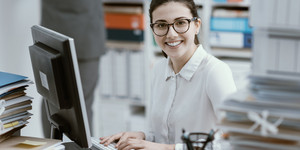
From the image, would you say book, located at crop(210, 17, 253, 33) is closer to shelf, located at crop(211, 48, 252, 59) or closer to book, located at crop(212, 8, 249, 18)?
book, located at crop(212, 8, 249, 18)

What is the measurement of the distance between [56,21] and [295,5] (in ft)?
5.78

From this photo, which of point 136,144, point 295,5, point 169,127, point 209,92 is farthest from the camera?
point 169,127

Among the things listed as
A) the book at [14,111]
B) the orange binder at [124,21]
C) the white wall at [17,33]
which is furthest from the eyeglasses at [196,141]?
the orange binder at [124,21]

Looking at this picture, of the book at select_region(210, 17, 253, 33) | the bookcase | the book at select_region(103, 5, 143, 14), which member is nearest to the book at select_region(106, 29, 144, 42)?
the bookcase

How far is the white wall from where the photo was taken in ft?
8.69

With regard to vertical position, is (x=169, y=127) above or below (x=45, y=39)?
below

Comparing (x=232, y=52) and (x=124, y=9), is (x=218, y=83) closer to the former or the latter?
(x=232, y=52)

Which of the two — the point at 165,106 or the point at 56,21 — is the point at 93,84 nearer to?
the point at 56,21

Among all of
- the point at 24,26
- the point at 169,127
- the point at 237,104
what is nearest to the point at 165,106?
the point at 169,127

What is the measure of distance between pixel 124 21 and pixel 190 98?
5.48 ft

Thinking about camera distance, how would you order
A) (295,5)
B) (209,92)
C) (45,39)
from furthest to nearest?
(209,92)
(45,39)
(295,5)

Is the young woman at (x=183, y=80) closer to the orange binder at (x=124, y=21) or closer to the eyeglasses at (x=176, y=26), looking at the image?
the eyeglasses at (x=176, y=26)

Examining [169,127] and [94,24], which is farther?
[94,24]

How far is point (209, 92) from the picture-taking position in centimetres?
156
